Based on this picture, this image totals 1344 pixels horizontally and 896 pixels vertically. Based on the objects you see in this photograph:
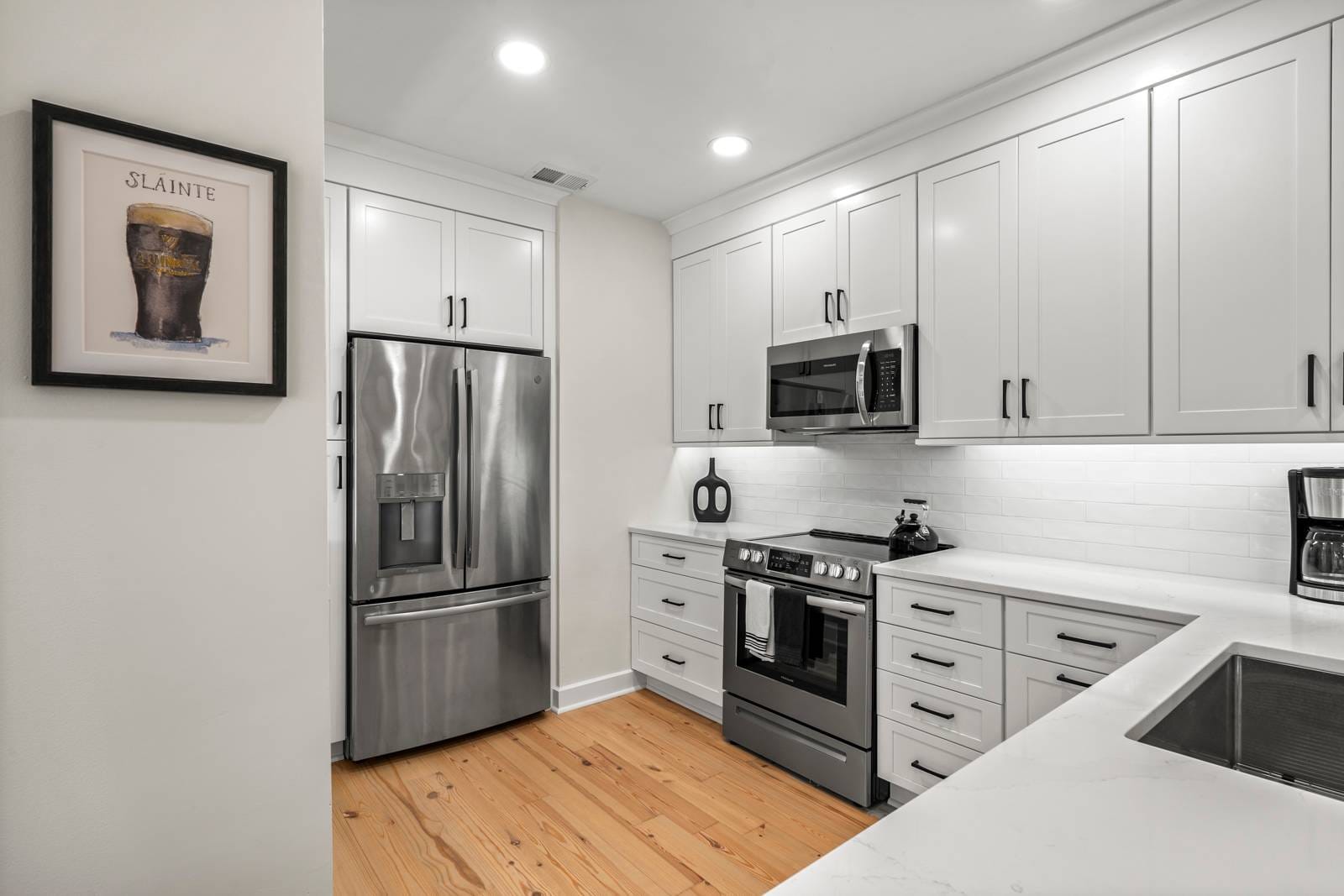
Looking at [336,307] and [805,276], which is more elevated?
[805,276]

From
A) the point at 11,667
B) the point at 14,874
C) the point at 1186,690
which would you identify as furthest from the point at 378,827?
the point at 1186,690

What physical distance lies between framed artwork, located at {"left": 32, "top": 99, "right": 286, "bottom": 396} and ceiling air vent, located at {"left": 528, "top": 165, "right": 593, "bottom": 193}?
2.04 m

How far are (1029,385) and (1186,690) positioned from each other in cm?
142

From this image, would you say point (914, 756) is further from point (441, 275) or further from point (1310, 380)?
point (441, 275)

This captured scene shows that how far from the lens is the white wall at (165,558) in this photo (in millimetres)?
1072

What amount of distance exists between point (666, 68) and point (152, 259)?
1.75 m

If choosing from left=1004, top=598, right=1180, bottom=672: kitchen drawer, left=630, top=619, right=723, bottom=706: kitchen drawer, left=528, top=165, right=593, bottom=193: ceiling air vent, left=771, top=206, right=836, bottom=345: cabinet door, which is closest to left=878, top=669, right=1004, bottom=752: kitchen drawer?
left=1004, top=598, right=1180, bottom=672: kitchen drawer

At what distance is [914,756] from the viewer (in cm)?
234

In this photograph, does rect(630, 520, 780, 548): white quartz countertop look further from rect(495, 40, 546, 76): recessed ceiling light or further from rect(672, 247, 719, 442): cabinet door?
rect(495, 40, 546, 76): recessed ceiling light

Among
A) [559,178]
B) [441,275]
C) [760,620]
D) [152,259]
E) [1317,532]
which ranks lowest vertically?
[760,620]

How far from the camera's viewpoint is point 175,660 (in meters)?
1.19

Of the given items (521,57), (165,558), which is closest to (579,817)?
(165,558)

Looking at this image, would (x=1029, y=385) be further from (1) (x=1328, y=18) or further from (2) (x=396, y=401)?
(2) (x=396, y=401)

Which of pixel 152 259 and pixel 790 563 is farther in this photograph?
pixel 790 563
